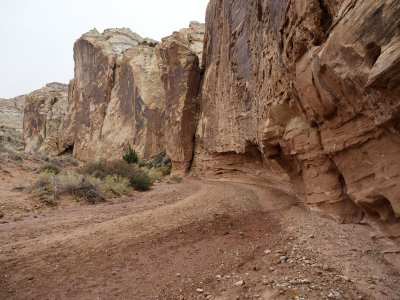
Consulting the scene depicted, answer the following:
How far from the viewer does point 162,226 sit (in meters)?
5.31

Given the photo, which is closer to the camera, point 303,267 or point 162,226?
point 303,267

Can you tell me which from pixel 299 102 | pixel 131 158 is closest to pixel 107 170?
pixel 131 158

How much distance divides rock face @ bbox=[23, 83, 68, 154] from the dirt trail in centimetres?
3315

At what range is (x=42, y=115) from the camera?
112 ft

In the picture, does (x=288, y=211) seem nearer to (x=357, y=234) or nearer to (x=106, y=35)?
(x=357, y=234)

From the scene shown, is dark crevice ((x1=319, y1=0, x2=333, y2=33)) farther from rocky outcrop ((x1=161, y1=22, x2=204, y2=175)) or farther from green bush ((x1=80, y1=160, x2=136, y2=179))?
rocky outcrop ((x1=161, y1=22, x2=204, y2=175))

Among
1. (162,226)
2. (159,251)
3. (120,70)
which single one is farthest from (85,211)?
(120,70)

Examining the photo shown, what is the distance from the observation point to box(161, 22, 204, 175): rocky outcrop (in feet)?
55.7

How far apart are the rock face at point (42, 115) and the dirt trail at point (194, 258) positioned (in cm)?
3315

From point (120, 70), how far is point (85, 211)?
23.0m

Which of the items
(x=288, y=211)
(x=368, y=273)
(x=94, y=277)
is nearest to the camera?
(x=368, y=273)

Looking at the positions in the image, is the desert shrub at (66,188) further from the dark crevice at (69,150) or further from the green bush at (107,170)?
the dark crevice at (69,150)

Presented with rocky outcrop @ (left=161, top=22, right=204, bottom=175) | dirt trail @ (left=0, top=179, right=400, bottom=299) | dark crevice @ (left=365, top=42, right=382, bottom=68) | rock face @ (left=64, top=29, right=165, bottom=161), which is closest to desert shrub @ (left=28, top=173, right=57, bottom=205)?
dirt trail @ (left=0, top=179, right=400, bottom=299)

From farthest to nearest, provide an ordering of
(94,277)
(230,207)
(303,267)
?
1. (230,207)
2. (94,277)
3. (303,267)
